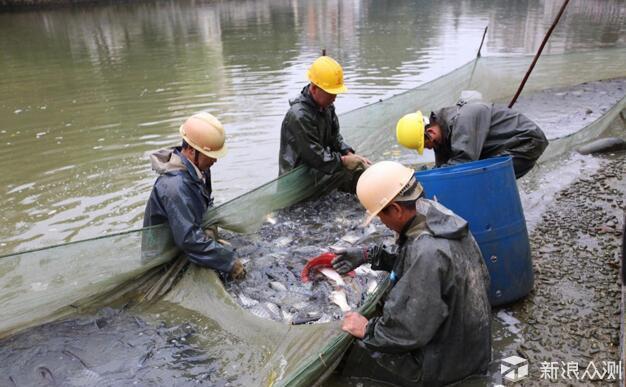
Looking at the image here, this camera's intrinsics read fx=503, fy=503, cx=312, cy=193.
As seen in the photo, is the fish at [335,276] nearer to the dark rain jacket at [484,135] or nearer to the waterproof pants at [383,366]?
the waterproof pants at [383,366]

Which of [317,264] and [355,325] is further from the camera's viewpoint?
[317,264]

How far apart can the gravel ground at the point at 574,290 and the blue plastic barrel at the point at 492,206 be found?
1.25 feet

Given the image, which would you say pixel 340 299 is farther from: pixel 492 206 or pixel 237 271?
pixel 492 206

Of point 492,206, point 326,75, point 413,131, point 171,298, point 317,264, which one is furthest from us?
point 326,75

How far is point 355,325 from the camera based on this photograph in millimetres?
3027

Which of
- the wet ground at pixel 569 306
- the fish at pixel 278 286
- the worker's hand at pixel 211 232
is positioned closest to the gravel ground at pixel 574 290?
the wet ground at pixel 569 306

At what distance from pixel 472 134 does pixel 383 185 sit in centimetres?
192

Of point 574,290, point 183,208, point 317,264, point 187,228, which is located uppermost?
point 183,208

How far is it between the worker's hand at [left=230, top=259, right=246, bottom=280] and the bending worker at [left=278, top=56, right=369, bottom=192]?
168cm

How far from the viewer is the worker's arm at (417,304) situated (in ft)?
8.27

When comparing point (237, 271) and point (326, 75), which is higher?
point (326, 75)

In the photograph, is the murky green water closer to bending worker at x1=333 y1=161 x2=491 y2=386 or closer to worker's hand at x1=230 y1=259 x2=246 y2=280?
worker's hand at x1=230 y1=259 x2=246 y2=280

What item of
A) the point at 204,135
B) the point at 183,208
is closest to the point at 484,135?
the point at 204,135

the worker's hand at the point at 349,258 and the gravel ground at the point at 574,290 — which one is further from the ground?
the worker's hand at the point at 349,258
